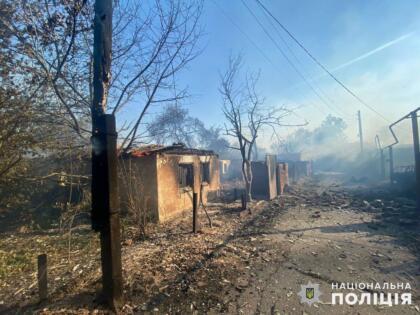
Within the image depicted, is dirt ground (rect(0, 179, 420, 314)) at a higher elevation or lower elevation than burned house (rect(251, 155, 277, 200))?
lower

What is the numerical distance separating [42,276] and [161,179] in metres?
6.02

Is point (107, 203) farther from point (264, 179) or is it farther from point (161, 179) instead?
point (264, 179)

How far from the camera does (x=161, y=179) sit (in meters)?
9.72

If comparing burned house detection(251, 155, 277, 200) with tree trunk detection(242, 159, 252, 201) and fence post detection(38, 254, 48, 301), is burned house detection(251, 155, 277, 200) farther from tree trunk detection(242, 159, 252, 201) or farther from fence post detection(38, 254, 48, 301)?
fence post detection(38, 254, 48, 301)

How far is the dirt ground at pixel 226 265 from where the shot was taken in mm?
3844

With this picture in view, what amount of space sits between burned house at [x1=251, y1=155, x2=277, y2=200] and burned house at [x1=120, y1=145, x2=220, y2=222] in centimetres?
400

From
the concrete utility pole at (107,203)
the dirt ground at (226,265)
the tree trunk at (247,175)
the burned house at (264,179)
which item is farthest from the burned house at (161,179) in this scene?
the concrete utility pole at (107,203)

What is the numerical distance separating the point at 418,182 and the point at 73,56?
12087 mm

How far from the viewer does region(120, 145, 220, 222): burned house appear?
934 centimetres

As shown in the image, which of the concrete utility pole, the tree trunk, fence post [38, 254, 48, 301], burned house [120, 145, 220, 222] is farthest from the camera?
the tree trunk

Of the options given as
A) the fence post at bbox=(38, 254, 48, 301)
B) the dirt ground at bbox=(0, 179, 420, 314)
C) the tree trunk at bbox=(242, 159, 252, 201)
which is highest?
the tree trunk at bbox=(242, 159, 252, 201)

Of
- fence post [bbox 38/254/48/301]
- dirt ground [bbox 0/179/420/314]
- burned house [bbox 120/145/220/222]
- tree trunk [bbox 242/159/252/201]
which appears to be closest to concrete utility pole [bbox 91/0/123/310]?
dirt ground [bbox 0/179/420/314]

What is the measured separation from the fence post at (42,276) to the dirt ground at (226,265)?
0.43ft

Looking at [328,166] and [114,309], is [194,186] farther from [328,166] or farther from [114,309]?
[328,166]
